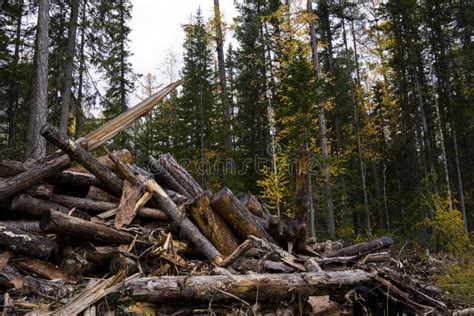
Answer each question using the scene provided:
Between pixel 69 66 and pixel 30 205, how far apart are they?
37.4ft

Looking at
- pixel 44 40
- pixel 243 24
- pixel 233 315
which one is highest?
pixel 243 24

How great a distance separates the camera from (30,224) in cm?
546

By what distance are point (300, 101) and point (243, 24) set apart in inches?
485

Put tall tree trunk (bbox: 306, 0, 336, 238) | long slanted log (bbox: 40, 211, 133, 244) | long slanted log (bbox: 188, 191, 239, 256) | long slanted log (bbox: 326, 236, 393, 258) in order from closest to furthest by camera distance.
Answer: long slanted log (bbox: 40, 211, 133, 244) → long slanted log (bbox: 188, 191, 239, 256) → long slanted log (bbox: 326, 236, 393, 258) → tall tree trunk (bbox: 306, 0, 336, 238)

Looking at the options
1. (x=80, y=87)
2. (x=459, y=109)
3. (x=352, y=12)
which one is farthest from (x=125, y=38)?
(x=459, y=109)

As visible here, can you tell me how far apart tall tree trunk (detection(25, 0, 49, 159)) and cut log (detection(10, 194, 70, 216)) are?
574 cm

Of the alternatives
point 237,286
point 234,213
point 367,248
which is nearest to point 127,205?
point 234,213

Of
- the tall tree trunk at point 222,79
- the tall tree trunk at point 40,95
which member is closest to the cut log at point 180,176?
the tall tree trunk at point 40,95

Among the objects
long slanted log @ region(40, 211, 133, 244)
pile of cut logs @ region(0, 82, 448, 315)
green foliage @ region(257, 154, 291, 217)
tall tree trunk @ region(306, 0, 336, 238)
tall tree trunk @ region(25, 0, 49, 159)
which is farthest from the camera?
green foliage @ region(257, 154, 291, 217)

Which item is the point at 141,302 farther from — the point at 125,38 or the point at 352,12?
the point at 352,12

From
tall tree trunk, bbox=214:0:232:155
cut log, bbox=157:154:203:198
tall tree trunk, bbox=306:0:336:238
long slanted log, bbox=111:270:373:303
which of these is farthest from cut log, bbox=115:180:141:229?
tall tree trunk, bbox=214:0:232:155

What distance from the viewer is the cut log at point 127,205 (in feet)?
19.0

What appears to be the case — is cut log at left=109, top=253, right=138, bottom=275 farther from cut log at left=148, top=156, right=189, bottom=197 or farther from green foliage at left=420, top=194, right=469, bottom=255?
green foliage at left=420, top=194, right=469, bottom=255

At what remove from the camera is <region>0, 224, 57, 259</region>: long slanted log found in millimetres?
4789
